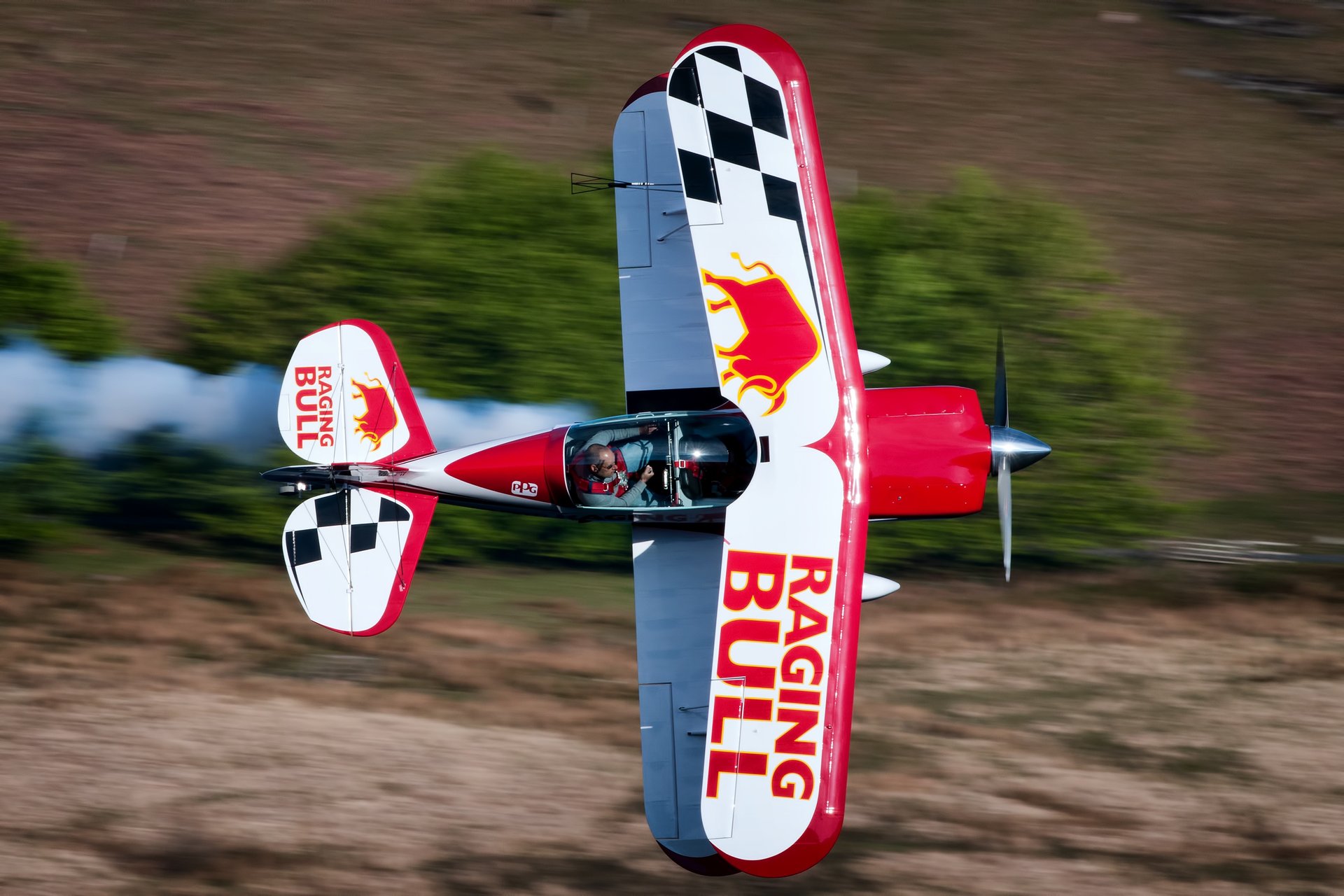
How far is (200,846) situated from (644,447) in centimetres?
460

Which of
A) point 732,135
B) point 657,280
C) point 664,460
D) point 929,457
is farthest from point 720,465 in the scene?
point 732,135

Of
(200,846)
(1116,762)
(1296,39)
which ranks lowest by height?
(200,846)

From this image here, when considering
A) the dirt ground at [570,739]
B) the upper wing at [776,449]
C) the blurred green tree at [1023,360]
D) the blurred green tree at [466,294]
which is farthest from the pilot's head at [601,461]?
the blurred green tree at [1023,360]

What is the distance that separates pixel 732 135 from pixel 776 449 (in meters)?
2.24

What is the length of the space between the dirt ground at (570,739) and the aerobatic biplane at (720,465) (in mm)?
1567

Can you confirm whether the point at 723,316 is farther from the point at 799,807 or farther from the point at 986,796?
the point at 986,796

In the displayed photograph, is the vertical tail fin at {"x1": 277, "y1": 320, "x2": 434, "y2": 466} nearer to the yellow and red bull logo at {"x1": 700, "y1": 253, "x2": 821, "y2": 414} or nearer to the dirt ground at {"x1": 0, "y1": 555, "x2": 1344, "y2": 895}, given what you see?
the dirt ground at {"x1": 0, "y1": 555, "x2": 1344, "y2": 895}

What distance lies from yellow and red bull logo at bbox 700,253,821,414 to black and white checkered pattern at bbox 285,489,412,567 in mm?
2678

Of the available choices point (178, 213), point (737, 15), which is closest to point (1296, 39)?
point (737, 15)

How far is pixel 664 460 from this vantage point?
25.2 ft

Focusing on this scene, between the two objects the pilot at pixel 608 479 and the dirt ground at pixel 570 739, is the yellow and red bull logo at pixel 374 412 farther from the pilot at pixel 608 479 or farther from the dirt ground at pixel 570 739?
the dirt ground at pixel 570 739

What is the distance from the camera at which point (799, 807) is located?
6809 millimetres

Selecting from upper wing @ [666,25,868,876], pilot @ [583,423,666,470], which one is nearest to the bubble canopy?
pilot @ [583,423,666,470]

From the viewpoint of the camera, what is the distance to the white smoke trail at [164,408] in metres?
9.36
